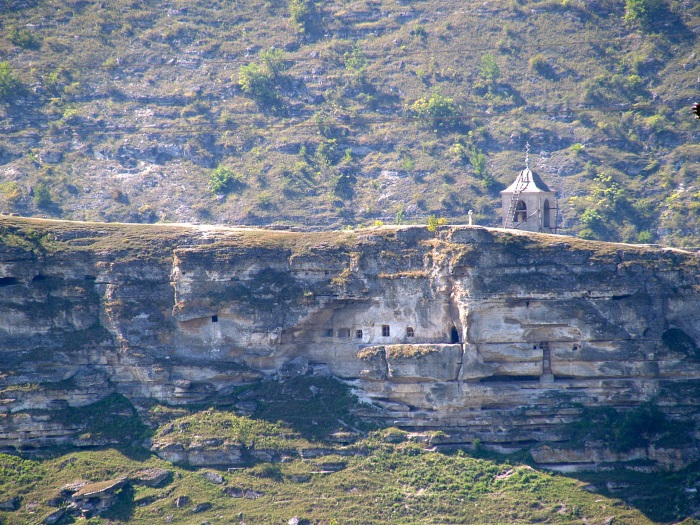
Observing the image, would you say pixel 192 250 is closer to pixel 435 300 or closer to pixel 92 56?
pixel 435 300

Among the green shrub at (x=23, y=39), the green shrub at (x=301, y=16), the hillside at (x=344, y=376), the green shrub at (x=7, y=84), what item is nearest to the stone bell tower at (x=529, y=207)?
the hillside at (x=344, y=376)

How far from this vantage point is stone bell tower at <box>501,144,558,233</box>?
63812 mm

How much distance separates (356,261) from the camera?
57.7m

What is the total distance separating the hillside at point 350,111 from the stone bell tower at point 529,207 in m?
13.6

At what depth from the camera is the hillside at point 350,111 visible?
80.7m

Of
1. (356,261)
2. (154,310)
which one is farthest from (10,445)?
(356,261)

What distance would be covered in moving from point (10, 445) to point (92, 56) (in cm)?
4209

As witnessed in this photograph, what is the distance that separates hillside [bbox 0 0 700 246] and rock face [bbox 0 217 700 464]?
21.3 meters

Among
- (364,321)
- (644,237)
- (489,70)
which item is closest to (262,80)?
(489,70)

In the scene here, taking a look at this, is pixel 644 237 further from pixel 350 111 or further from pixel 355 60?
pixel 355 60

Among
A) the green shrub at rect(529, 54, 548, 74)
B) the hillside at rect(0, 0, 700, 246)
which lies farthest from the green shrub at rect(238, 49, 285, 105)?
the green shrub at rect(529, 54, 548, 74)

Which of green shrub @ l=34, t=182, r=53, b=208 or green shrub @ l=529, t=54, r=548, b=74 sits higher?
green shrub @ l=529, t=54, r=548, b=74

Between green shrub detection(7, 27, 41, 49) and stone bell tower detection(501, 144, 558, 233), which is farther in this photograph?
green shrub detection(7, 27, 41, 49)

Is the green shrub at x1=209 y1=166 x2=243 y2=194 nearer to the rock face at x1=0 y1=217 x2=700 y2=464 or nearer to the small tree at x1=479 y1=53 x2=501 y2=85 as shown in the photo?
the small tree at x1=479 y1=53 x2=501 y2=85
